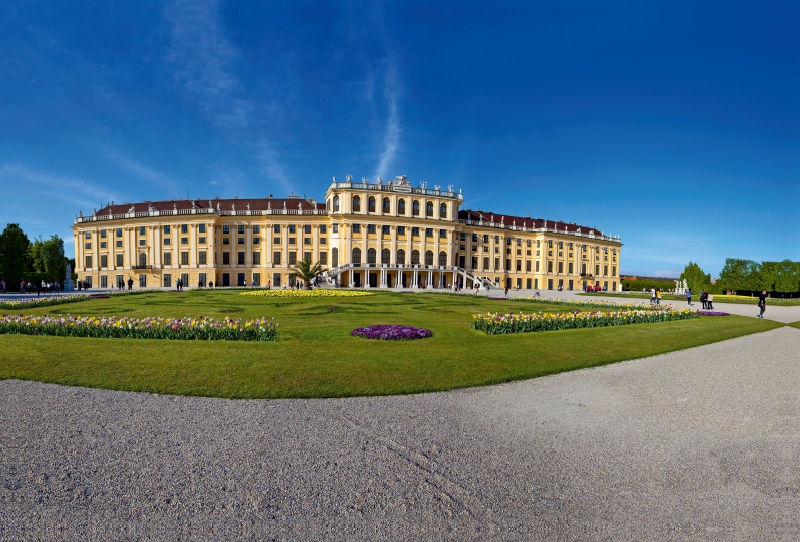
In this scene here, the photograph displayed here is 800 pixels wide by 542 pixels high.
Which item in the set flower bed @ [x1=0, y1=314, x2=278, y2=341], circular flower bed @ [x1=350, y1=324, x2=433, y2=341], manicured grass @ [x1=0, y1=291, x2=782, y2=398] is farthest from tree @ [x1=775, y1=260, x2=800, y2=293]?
flower bed @ [x1=0, y1=314, x2=278, y2=341]

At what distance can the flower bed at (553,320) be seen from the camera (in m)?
16.3

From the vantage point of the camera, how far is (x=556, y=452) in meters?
5.92

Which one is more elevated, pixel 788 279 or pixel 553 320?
pixel 788 279

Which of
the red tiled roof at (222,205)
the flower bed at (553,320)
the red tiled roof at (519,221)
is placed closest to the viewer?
the flower bed at (553,320)

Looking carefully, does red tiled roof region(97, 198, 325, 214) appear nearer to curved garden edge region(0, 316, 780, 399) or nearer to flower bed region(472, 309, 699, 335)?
flower bed region(472, 309, 699, 335)

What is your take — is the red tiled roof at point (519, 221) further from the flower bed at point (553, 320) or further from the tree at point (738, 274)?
the flower bed at point (553, 320)

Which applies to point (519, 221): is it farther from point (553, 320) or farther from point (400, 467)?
point (400, 467)

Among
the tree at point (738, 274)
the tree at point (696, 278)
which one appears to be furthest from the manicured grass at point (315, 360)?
the tree at point (738, 274)

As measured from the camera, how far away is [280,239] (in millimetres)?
73250

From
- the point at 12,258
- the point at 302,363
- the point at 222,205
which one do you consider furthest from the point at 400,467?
the point at 222,205

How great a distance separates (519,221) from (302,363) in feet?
300

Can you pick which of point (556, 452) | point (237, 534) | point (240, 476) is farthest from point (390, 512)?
point (556, 452)

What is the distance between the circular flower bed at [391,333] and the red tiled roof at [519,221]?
72061 millimetres

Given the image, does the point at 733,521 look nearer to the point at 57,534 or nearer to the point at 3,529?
the point at 57,534
